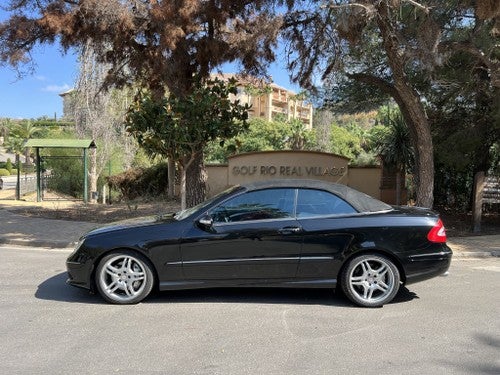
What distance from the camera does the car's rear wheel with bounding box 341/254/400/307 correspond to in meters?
5.86

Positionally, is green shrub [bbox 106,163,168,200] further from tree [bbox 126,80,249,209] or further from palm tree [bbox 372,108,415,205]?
tree [bbox 126,80,249,209]

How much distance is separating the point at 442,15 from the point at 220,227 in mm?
7491

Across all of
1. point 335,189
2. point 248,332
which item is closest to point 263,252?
point 248,332

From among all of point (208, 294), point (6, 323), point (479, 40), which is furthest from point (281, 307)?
point (479, 40)

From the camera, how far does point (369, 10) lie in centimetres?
899

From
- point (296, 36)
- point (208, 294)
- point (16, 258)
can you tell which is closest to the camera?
point (208, 294)

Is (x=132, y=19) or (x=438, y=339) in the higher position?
(x=132, y=19)

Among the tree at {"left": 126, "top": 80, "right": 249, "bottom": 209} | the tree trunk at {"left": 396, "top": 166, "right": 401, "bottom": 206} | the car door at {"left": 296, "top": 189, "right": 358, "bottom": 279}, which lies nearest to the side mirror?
the car door at {"left": 296, "top": 189, "right": 358, "bottom": 279}

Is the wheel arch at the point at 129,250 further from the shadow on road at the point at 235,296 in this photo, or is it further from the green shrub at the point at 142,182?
the green shrub at the point at 142,182

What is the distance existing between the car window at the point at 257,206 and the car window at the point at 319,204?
12cm

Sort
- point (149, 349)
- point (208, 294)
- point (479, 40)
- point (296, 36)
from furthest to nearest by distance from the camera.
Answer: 1. point (296, 36)
2. point (479, 40)
3. point (208, 294)
4. point (149, 349)

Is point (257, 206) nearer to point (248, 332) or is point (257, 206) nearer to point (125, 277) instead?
point (248, 332)

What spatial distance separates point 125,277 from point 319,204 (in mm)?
2424

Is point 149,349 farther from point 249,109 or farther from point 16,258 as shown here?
point 249,109
